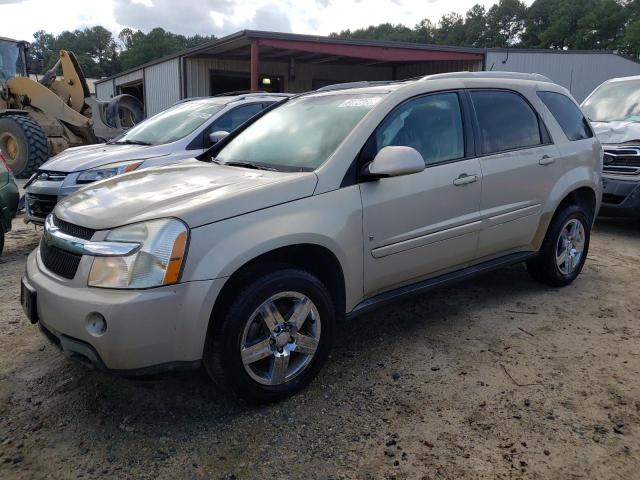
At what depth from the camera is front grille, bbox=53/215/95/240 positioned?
2.71 m

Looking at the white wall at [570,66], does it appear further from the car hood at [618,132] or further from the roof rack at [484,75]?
the roof rack at [484,75]

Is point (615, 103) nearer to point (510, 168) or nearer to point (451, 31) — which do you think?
point (510, 168)

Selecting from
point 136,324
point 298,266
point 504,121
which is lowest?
point 136,324

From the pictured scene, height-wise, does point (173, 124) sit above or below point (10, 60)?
below

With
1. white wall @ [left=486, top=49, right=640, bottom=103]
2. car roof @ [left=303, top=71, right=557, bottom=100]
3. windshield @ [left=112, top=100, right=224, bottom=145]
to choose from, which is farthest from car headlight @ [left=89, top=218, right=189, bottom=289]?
white wall @ [left=486, top=49, right=640, bottom=103]

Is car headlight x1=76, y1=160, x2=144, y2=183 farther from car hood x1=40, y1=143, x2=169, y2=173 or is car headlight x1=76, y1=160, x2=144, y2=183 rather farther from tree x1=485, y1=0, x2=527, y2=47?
tree x1=485, y1=0, x2=527, y2=47

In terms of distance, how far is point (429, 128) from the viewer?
3.64 m

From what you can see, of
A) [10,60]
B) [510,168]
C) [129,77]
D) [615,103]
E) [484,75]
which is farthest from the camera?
[129,77]

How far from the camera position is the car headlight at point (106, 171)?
565cm

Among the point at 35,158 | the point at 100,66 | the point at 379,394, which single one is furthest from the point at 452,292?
the point at 100,66

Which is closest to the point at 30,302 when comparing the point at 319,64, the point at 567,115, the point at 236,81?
the point at 567,115

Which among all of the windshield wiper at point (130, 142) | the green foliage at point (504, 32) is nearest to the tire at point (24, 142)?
the windshield wiper at point (130, 142)

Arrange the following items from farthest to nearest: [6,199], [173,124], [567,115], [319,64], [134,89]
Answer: [134,89] → [319,64] → [173,124] → [6,199] → [567,115]

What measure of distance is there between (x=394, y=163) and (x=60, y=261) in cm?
188
